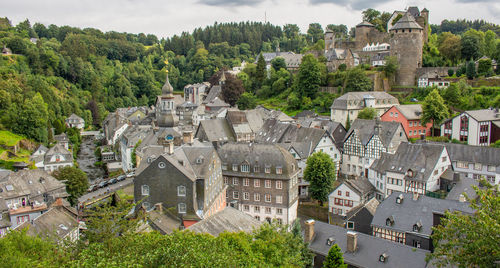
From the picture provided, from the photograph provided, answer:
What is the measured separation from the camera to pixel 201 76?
474 ft

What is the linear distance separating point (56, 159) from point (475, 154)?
5762cm

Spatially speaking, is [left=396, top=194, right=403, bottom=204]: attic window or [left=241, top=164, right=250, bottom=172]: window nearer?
[left=396, top=194, right=403, bottom=204]: attic window

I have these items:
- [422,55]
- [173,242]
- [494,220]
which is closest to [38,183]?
[173,242]

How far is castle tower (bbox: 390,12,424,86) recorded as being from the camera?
74.6m

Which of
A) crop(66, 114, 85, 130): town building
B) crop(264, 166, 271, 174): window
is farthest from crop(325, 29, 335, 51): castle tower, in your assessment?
crop(264, 166, 271, 174): window

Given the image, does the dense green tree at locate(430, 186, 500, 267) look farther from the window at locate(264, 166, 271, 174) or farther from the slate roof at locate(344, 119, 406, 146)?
the slate roof at locate(344, 119, 406, 146)

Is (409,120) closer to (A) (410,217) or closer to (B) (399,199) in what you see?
(B) (399,199)

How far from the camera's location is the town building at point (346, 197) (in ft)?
138

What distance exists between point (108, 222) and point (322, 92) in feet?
232

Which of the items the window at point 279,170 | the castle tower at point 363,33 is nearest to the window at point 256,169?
the window at point 279,170

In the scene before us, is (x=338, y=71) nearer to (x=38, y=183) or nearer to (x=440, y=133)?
(x=440, y=133)

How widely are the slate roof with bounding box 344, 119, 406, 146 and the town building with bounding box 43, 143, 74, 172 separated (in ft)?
141

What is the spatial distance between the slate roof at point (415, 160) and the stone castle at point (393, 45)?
37.9m

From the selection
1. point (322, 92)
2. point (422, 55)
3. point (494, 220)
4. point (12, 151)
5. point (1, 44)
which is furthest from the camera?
point (1, 44)
